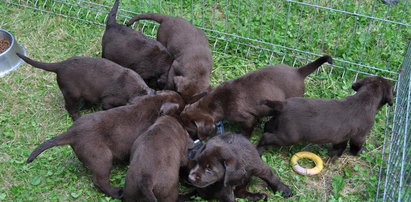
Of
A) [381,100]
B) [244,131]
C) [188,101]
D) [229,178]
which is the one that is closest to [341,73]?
[381,100]

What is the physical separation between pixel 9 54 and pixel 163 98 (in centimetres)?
248

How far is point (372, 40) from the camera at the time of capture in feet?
22.0

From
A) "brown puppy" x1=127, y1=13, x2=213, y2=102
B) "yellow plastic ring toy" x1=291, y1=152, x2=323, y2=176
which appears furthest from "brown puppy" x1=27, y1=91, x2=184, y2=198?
"yellow plastic ring toy" x1=291, y1=152, x2=323, y2=176

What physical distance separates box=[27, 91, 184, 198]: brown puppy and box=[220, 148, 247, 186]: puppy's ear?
92 cm

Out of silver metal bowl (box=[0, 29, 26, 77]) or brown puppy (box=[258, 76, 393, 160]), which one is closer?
brown puppy (box=[258, 76, 393, 160])

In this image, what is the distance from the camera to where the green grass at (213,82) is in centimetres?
495

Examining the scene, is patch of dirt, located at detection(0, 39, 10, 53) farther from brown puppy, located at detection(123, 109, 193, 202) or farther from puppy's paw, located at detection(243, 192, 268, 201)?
puppy's paw, located at detection(243, 192, 268, 201)

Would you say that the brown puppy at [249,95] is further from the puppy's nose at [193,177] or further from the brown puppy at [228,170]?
the puppy's nose at [193,177]

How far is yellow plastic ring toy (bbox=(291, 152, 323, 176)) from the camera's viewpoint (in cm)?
507

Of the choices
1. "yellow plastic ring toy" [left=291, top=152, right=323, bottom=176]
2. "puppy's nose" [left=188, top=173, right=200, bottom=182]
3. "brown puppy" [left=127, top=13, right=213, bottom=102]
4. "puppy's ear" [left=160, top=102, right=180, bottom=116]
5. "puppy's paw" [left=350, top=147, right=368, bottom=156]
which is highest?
"brown puppy" [left=127, top=13, right=213, bottom=102]

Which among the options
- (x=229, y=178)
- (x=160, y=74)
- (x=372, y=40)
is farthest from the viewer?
(x=372, y=40)

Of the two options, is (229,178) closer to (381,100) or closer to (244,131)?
(244,131)

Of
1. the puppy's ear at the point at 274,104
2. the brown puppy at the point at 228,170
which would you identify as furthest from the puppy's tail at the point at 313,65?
the brown puppy at the point at 228,170

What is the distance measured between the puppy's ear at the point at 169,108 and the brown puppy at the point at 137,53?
971mm
